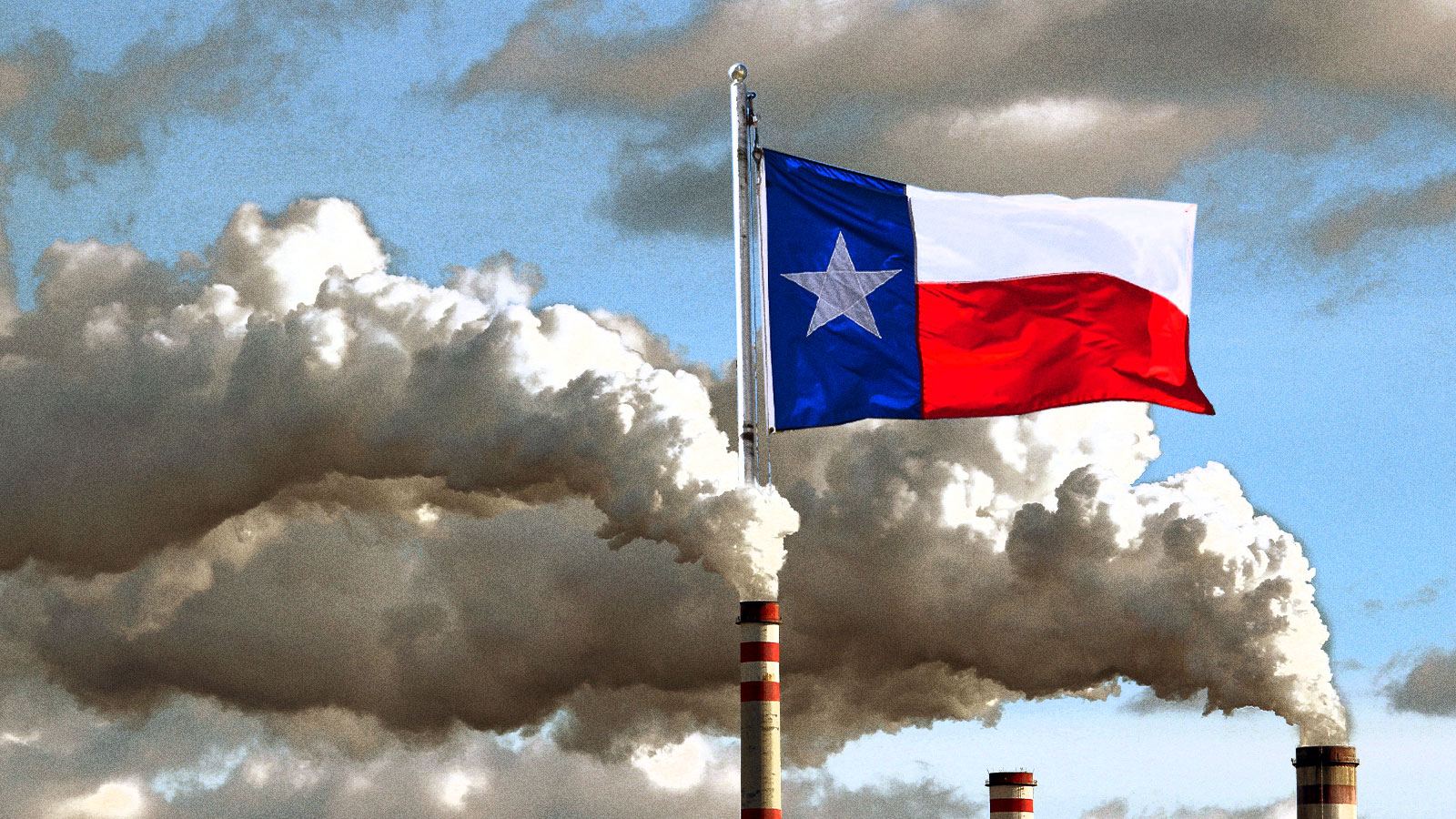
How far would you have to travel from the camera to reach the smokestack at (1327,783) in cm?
4456

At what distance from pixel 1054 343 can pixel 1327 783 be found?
17349 mm

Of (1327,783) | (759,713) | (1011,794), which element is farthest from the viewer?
(1011,794)

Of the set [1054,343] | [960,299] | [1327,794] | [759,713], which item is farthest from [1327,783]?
[960,299]

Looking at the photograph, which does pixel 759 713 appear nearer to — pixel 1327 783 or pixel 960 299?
pixel 960 299

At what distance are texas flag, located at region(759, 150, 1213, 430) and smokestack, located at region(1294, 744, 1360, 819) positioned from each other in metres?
15.7

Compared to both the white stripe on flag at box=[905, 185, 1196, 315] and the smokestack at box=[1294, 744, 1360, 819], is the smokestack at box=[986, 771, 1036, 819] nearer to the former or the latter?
the smokestack at box=[1294, 744, 1360, 819]

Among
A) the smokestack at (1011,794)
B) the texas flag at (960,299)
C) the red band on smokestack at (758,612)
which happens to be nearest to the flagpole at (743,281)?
the texas flag at (960,299)

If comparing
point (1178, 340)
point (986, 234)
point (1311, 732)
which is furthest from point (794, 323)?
point (1311, 732)

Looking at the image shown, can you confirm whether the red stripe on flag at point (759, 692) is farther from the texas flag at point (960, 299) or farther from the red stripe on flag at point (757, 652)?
the texas flag at point (960, 299)

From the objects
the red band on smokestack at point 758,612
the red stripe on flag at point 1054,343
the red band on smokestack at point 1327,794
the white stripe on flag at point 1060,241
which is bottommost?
the red band on smokestack at point 1327,794

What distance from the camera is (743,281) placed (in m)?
32.4

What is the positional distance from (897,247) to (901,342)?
1766 millimetres

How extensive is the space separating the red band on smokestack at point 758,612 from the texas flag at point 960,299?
963cm

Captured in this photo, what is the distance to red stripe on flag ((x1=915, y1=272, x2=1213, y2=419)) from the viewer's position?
32.7 meters
